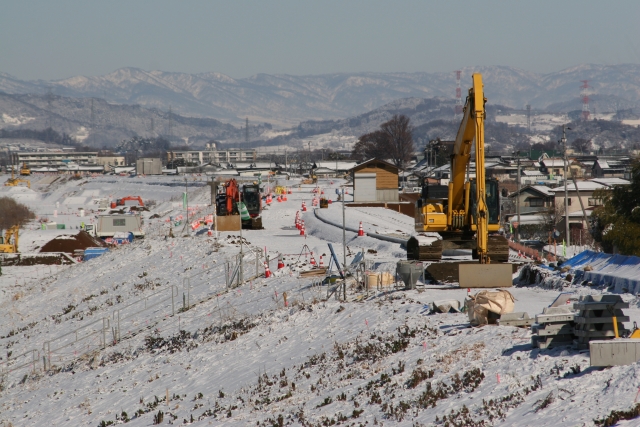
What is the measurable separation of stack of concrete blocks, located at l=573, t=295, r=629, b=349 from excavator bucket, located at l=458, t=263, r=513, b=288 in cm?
842

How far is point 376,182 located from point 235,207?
1736 cm

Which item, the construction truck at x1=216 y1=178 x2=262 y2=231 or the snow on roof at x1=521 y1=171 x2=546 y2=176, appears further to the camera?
the snow on roof at x1=521 y1=171 x2=546 y2=176

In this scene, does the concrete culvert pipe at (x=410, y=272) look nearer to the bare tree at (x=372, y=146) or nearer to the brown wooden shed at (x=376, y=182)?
the brown wooden shed at (x=376, y=182)

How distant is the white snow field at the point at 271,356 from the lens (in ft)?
43.0

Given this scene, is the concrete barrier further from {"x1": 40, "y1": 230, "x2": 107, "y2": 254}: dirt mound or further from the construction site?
{"x1": 40, "y1": 230, "x2": 107, "y2": 254}: dirt mound

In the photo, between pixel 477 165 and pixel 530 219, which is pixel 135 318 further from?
pixel 530 219

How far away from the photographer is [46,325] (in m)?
31.1

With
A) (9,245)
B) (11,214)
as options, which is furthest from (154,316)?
(11,214)

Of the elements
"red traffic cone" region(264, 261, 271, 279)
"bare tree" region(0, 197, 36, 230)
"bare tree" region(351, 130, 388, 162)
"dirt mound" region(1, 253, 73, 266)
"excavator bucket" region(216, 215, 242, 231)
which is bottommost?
"dirt mound" region(1, 253, 73, 266)

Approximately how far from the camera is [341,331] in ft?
64.8

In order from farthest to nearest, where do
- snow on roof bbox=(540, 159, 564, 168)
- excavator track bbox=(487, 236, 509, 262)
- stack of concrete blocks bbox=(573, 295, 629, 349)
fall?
1. snow on roof bbox=(540, 159, 564, 168)
2. excavator track bbox=(487, 236, 509, 262)
3. stack of concrete blocks bbox=(573, 295, 629, 349)

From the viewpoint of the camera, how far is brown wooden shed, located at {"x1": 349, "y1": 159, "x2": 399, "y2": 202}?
58.6m

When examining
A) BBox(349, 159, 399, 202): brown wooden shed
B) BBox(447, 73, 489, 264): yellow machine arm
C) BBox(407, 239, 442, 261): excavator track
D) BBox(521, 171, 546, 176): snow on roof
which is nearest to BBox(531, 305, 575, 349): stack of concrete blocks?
BBox(447, 73, 489, 264): yellow machine arm

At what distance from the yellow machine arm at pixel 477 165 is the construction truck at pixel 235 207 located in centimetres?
1936
